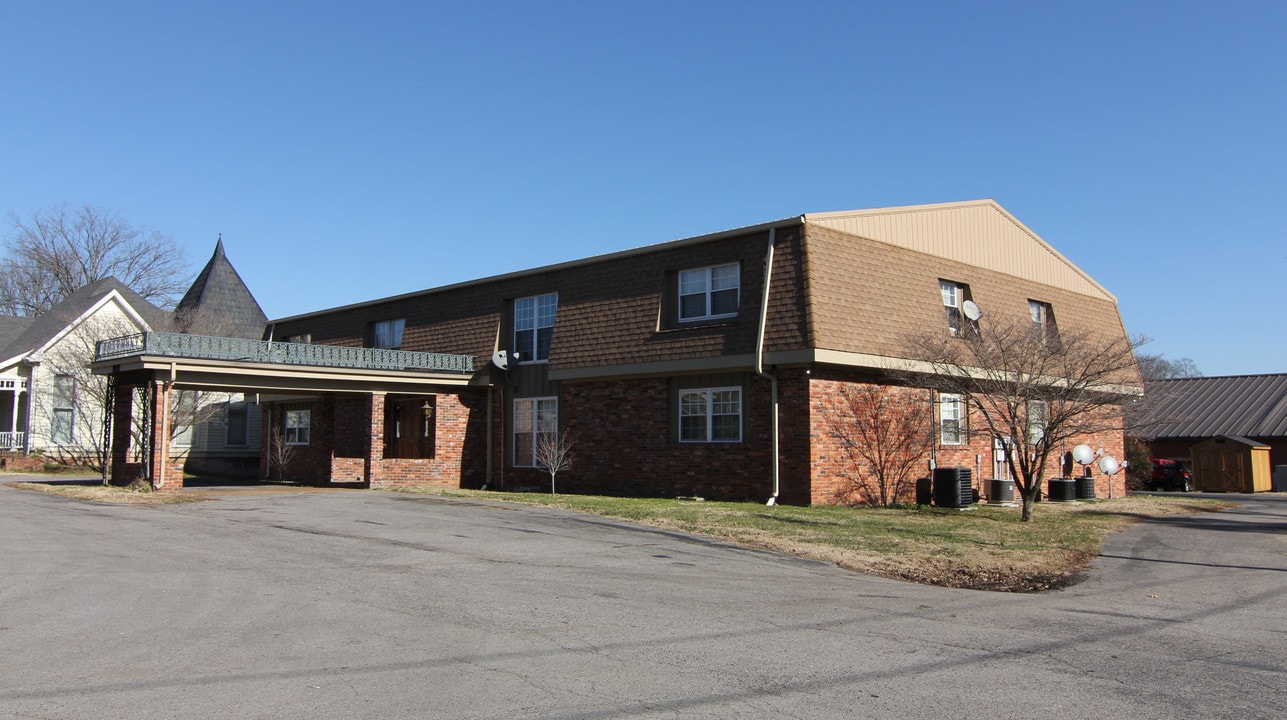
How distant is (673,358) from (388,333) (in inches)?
484

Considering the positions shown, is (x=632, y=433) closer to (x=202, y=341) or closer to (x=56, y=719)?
(x=202, y=341)

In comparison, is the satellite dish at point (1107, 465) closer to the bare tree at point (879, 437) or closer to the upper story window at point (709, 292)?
the bare tree at point (879, 437)

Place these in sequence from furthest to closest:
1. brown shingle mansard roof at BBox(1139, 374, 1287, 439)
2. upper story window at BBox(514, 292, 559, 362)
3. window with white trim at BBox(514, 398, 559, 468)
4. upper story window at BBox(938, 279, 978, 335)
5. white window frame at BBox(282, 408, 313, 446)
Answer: brown shingle mansard roof at BBox(1139, 374, 1287, 439)
white window frame at BBox(282, 408, 313, 446)
upper story window at BBox(514, 292, 559, 362)
window with white trim at BBox(514, 398, 559, 468)
upper story window at BBox(938, 279, 978, 335)

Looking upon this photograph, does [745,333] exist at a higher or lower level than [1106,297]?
lower

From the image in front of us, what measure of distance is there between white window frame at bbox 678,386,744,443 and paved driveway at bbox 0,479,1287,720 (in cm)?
715

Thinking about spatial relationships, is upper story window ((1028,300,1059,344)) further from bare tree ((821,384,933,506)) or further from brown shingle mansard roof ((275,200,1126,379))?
bare tree ((821,384,933,506))

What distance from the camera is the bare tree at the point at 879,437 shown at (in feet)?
65.5

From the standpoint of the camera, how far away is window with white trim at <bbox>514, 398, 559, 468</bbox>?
24641 mm

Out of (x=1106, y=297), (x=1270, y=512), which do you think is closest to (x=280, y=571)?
(x=1270, y=512)

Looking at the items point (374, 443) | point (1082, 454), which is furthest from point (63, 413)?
point (1082, 454)

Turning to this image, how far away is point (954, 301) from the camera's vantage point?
23047 millimetres

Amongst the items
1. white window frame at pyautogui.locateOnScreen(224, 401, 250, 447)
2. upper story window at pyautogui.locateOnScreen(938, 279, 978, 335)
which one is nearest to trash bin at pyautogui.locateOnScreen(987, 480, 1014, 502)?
upper story window at pyautogui.locateOnScreen(938, 279, 978, 335)

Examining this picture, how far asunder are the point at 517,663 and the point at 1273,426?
148 ft

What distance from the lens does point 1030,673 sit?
21.6 feet
